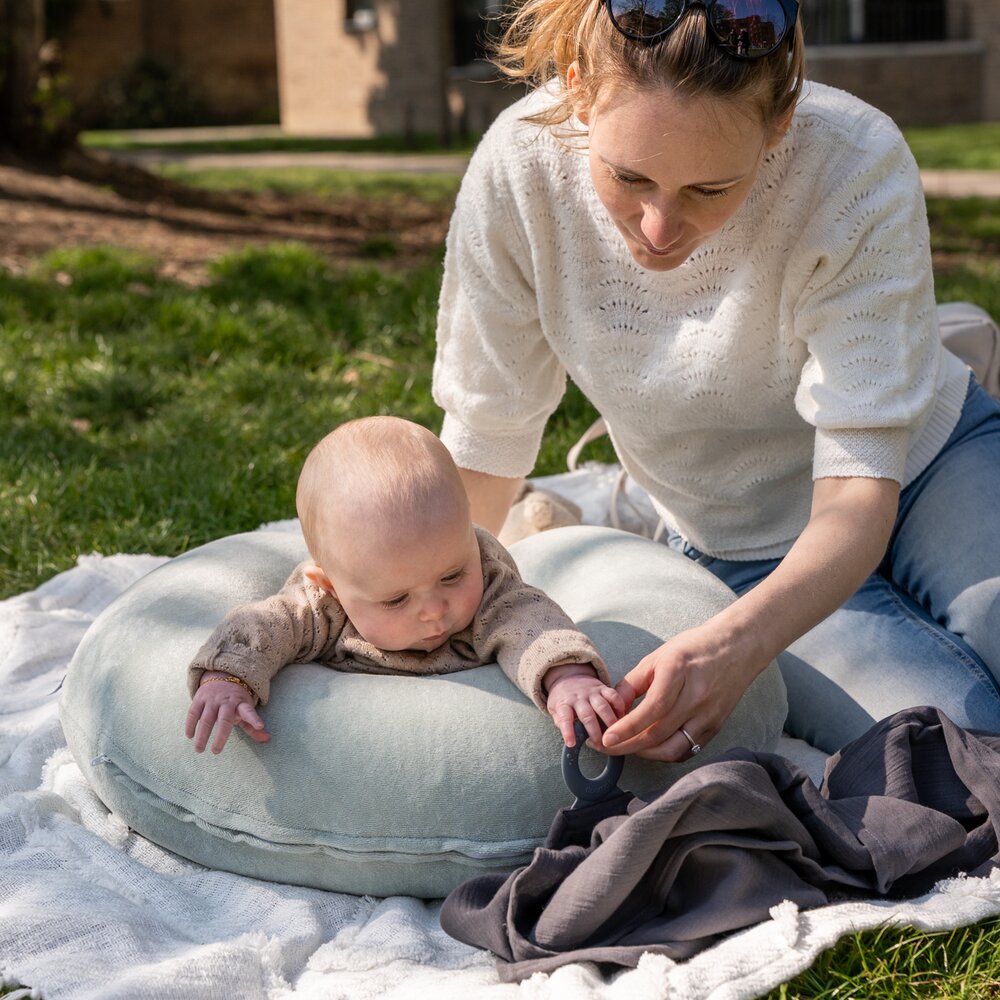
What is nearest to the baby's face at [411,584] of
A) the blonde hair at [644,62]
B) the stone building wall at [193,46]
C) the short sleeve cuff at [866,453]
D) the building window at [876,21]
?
the short sleeve cuff at [866,453]

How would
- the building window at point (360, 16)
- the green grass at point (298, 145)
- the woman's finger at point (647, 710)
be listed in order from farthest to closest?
the building window at point (360, 16) → the green grass at point (298, 145) → the woman's finger at point (647, 710)

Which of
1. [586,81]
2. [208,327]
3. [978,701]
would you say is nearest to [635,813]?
[978,701]

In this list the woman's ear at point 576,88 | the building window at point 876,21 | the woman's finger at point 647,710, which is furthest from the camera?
the building window at point 876,21

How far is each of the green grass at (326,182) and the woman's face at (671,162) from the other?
772 centimetres

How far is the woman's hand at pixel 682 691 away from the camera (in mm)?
2061

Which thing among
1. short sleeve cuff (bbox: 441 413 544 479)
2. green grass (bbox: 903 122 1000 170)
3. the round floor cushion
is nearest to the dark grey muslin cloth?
the round floor cushion

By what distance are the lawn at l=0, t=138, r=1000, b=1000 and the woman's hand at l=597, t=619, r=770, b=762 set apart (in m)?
0.47

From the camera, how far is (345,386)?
16.4ft

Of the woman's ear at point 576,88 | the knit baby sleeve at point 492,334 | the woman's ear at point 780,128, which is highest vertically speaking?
the woman's ear at point 576,88

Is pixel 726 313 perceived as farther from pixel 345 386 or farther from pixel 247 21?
pixel 247 21

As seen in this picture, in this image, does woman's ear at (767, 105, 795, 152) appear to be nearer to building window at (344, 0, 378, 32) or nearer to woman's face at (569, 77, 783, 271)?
woman's face at (569, 77, 783, 271)

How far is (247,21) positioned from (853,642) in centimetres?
2447

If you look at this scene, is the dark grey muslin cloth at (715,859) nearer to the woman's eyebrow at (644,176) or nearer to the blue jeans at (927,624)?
the blue jeans at (927,624)

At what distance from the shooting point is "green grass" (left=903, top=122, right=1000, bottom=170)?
40.0 feet
